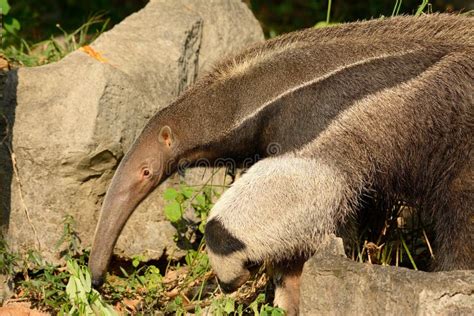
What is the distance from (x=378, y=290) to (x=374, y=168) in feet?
4.07

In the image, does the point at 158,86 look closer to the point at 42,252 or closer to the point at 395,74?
the point at 42,252

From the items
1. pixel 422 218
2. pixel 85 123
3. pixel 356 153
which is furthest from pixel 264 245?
pixel 85 123

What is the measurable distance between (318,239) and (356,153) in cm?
67

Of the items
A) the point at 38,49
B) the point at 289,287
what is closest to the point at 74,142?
the point at 289,287

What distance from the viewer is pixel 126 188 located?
7.00 meters

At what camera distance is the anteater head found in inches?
275

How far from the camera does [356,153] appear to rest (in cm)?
657

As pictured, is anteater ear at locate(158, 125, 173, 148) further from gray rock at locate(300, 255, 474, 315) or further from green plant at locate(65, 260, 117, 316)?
gray rock at locate(300, 255, 474, 315)

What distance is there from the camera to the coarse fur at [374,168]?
6.53m

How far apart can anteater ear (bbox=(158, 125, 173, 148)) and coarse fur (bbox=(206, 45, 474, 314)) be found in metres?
0.62

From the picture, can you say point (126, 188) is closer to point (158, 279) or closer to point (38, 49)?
point (158, 279)

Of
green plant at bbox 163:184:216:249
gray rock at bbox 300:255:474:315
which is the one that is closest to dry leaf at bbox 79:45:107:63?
green plant at bbox 163:184:216:249

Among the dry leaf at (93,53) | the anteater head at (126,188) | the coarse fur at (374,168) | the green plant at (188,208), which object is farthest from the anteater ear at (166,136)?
the dry leaf at (93,53)

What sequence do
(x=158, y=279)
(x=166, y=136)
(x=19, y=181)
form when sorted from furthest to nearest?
(x=158, y=279), (x=19, y=181), (x=166, y=136)
